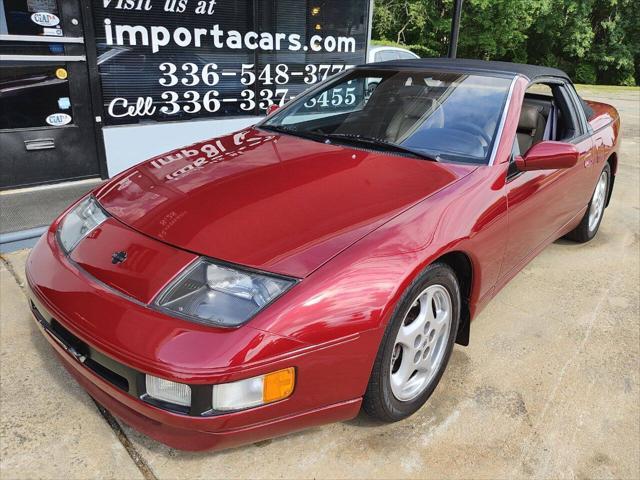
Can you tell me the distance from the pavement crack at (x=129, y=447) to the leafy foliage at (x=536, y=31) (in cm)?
2275

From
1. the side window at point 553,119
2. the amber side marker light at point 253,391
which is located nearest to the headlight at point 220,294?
the amber side marker light at point 253,391

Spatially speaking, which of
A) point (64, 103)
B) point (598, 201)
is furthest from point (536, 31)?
point (64, 103)

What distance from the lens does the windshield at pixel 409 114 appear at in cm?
267

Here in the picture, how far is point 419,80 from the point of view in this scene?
3.07 meters

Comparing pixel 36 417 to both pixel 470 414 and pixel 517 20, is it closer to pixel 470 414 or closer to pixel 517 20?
pixel 470 414

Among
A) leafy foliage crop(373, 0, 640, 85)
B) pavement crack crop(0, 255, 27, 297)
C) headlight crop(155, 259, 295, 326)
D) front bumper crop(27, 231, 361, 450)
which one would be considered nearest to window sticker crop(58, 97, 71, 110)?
pavement crack crop(0, 255, 27, 297)

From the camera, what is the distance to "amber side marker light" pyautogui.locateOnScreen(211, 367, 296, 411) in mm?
1640

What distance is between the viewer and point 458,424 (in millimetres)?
2273

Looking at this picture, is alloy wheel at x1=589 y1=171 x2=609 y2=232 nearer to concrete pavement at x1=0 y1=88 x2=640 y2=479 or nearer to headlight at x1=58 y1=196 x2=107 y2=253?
concrete pavement at x1=0 y1=88 x2=640 y2=479

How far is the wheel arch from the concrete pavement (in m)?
0.22

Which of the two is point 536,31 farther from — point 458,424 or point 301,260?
point 301,260

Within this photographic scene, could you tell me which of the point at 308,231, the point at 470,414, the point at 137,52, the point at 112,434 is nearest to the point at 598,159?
the point at 470,414

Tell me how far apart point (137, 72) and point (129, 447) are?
12.4ft

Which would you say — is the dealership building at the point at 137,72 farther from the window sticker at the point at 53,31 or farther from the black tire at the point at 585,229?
the black tire at the point at 585,229
